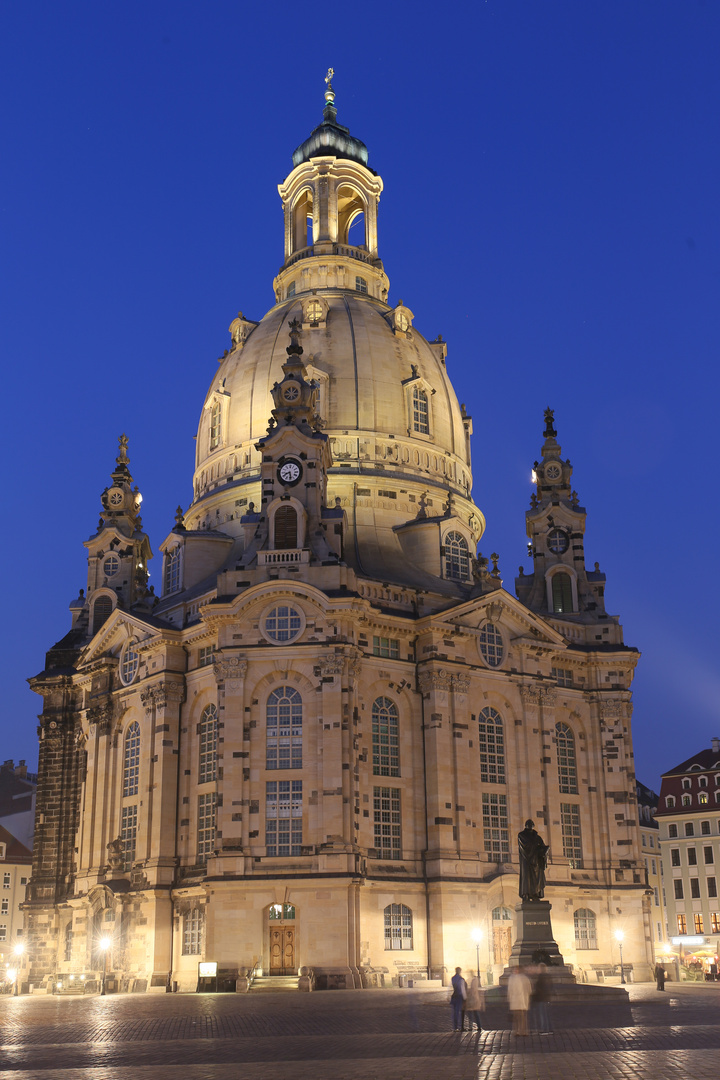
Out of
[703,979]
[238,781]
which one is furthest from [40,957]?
[703,979]

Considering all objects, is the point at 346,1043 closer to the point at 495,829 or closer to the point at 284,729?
the point at 284,729

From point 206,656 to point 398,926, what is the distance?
60.1ft

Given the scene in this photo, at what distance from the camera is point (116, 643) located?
77.6m

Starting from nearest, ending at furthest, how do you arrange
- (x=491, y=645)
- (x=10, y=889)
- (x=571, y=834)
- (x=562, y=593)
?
(x=491, y=645) < (x=571, y=834) < (x=562, y=593) < (x=10, y=889)

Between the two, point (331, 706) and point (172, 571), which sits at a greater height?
point (172, 571)

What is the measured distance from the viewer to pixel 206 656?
229 ft

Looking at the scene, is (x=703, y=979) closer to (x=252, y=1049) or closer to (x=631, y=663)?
(x=631, y=663)

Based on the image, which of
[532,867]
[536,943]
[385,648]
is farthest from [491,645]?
[536,943]

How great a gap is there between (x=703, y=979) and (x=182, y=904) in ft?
105

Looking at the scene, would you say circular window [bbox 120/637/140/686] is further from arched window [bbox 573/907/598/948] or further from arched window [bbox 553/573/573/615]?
arched window [bbox 573/907/598/948]

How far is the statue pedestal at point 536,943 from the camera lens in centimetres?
4412

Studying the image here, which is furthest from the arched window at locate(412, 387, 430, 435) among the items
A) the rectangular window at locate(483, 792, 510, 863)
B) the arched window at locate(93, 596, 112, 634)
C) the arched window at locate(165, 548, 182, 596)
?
the rectangular window at locate(483, 792, 510, 863)

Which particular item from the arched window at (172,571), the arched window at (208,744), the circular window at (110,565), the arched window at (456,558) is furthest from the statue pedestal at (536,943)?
the circular window at (110,565)

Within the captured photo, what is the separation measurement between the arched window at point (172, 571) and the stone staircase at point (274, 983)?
93.7ft
